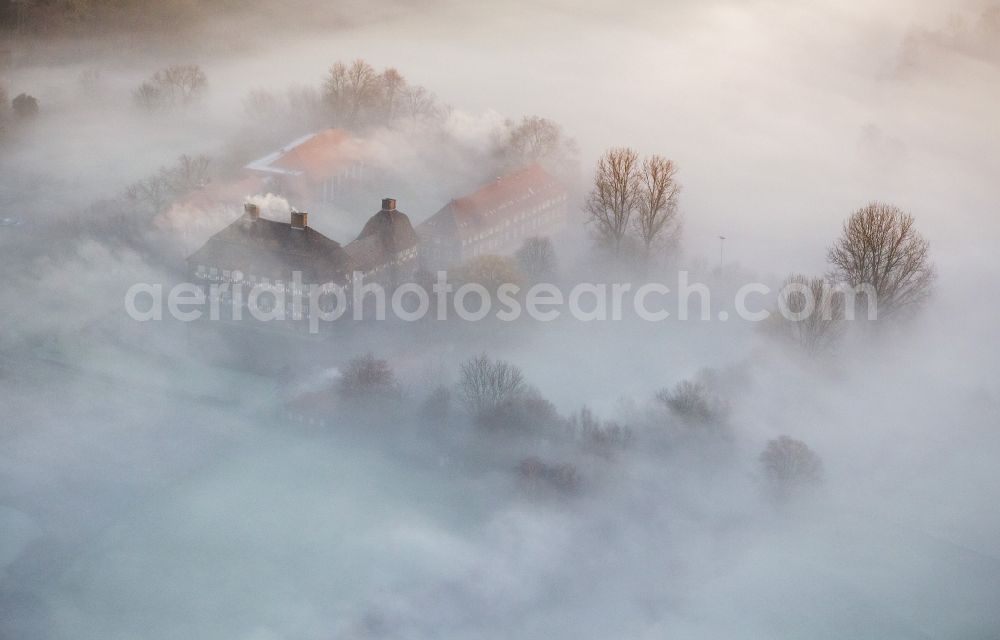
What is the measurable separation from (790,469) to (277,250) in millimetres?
24990

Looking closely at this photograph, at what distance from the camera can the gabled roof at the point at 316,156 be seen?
76.6 metres

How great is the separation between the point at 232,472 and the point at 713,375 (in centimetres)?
1997

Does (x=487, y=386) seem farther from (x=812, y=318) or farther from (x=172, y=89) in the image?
(x=172, y=89)

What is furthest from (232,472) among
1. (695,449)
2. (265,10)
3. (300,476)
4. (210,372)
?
(265,10)

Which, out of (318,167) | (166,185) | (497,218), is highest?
(318,167)

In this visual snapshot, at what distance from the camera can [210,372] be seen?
62.7m

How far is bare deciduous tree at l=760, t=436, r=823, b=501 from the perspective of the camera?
176 feet

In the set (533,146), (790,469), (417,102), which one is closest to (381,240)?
(533,146)

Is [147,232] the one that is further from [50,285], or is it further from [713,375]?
[713,375]

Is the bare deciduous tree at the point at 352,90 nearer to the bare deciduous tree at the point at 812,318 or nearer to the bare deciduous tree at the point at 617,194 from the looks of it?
the bare deciduous tree at the point at 617,194

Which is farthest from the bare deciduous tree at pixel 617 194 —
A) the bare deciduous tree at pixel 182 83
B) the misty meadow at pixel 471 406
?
the bare deciduous tree at pixel 182 83

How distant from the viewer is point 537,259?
69250mm

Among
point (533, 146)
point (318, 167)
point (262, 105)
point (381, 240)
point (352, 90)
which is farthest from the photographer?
point (352, 90)

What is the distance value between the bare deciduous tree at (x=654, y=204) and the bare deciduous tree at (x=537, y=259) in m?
4.95
